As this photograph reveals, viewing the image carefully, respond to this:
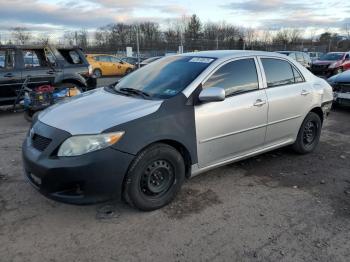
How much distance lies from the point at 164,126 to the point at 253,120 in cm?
139

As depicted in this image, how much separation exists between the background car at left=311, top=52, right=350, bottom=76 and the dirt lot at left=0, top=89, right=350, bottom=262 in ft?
55.1

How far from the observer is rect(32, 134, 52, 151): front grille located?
3.52m

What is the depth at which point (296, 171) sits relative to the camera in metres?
5.07

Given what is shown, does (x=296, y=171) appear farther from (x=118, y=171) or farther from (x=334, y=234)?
(x=118, y=171)

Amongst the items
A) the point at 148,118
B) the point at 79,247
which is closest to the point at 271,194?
the point at 148,118

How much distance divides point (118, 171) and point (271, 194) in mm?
1918

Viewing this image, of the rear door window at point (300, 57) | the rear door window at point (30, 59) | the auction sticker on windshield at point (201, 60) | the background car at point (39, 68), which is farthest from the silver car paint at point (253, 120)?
the rear door window at point (300, 57)

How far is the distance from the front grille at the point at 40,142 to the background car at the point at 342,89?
26.3 ft

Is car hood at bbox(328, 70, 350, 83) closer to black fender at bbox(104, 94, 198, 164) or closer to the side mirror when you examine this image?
the side mirror

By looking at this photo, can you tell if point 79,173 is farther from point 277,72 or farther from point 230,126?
point 277,72

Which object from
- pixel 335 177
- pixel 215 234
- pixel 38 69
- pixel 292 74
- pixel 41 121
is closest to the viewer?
pixel 215 234

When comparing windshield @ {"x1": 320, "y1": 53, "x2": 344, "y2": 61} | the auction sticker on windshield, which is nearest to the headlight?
the auction sticker on windshield

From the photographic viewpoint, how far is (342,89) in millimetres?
9406

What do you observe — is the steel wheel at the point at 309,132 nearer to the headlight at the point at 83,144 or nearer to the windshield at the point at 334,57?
the headlight at the point at 83,144
